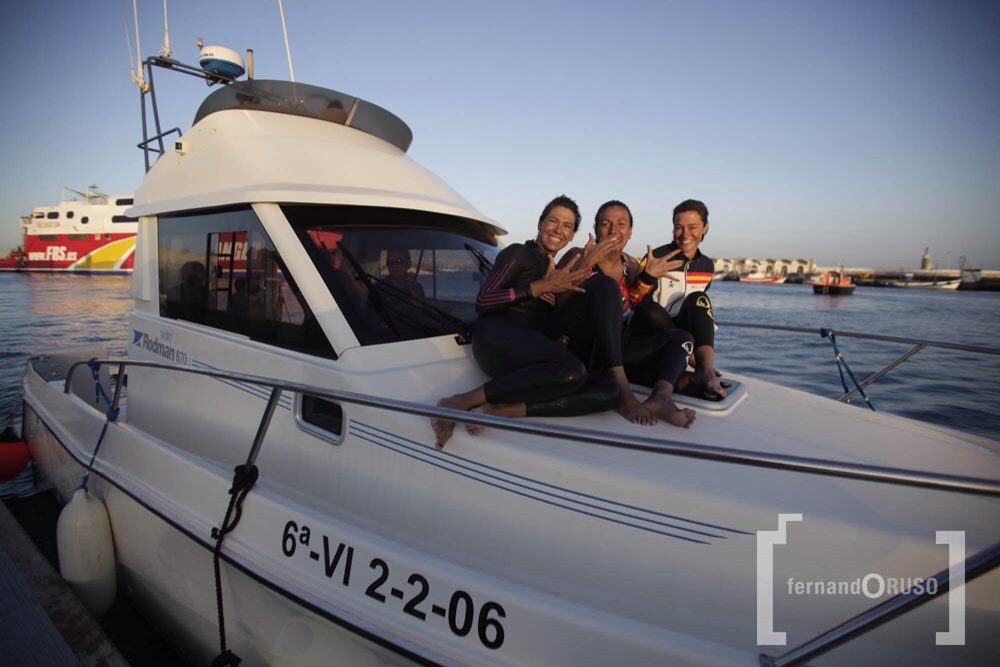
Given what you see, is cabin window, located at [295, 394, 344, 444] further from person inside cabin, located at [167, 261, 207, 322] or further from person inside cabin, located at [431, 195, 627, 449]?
person inside cabin, located at [167, 261, 207, 322]

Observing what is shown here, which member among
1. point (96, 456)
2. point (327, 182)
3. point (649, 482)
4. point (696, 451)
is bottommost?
point (96, 456)

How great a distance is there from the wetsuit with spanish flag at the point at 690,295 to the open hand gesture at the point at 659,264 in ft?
0.26

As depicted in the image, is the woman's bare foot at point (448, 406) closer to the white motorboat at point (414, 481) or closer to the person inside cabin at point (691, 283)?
the white motorboat at point (414, 481)

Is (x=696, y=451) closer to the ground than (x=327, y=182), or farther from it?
closer to the ground

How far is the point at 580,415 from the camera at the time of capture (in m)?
2.05

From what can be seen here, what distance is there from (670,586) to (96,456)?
3378 mm

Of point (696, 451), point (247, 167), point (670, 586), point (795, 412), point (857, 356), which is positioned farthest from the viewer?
point (857, 356)

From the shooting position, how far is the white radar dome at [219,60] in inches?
167

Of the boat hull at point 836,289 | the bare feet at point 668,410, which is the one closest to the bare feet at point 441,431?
the bare feet at point 668,410

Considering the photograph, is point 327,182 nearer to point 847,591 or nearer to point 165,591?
point 165,591

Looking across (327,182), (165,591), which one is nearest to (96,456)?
(165,591)

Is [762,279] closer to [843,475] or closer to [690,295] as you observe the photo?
[690,295]

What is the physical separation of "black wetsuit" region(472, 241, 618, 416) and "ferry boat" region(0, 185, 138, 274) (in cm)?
4513

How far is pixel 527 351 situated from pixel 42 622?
2.78 m
